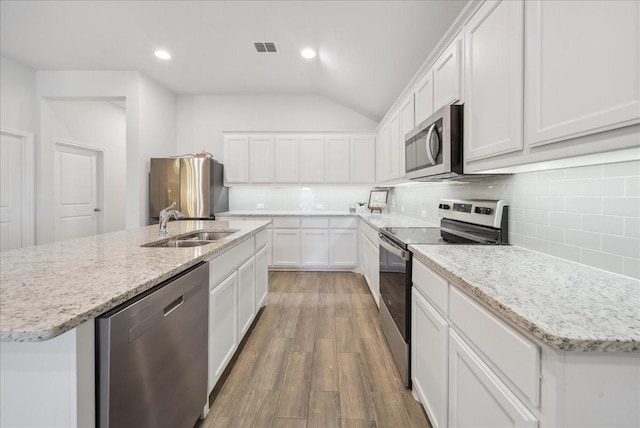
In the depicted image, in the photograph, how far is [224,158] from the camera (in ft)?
16.4

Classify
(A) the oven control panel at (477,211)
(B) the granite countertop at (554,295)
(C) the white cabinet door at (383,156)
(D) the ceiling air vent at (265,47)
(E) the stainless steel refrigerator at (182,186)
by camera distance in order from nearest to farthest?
(B) the granite countertop at (554,295)
(A) the oven control panel at (477,211)
(D) the ceiling air vent at (265,47)
(C) the white cabinet door at (383,156)
(E) the stainless steel refrigerator at (182,186)

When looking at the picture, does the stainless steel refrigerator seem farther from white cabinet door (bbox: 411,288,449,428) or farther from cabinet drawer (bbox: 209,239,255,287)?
white cabinet door (bbox: 411,288,449,428)

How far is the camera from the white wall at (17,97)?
3781mm

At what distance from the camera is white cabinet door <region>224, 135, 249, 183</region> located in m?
4.98

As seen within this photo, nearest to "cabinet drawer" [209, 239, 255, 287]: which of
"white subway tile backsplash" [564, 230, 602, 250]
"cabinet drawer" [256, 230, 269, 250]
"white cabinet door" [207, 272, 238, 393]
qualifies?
"white cabinet door" [207, 272, 238, 393]

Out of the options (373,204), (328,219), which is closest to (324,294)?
(328,219)

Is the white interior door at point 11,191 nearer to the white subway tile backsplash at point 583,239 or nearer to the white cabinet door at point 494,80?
the white cabinet door at point 494,80

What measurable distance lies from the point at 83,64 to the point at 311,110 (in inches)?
129

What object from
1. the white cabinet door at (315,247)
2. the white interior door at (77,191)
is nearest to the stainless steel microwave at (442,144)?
the white cabinet door at (315,247)

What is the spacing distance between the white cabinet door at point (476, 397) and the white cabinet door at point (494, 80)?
88cm

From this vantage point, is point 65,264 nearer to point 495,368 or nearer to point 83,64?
point 495,368

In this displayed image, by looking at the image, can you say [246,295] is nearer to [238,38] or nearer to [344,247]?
[344,247]

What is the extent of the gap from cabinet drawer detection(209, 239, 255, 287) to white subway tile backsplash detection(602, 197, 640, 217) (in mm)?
1819

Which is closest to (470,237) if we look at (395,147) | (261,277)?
(395,147)
